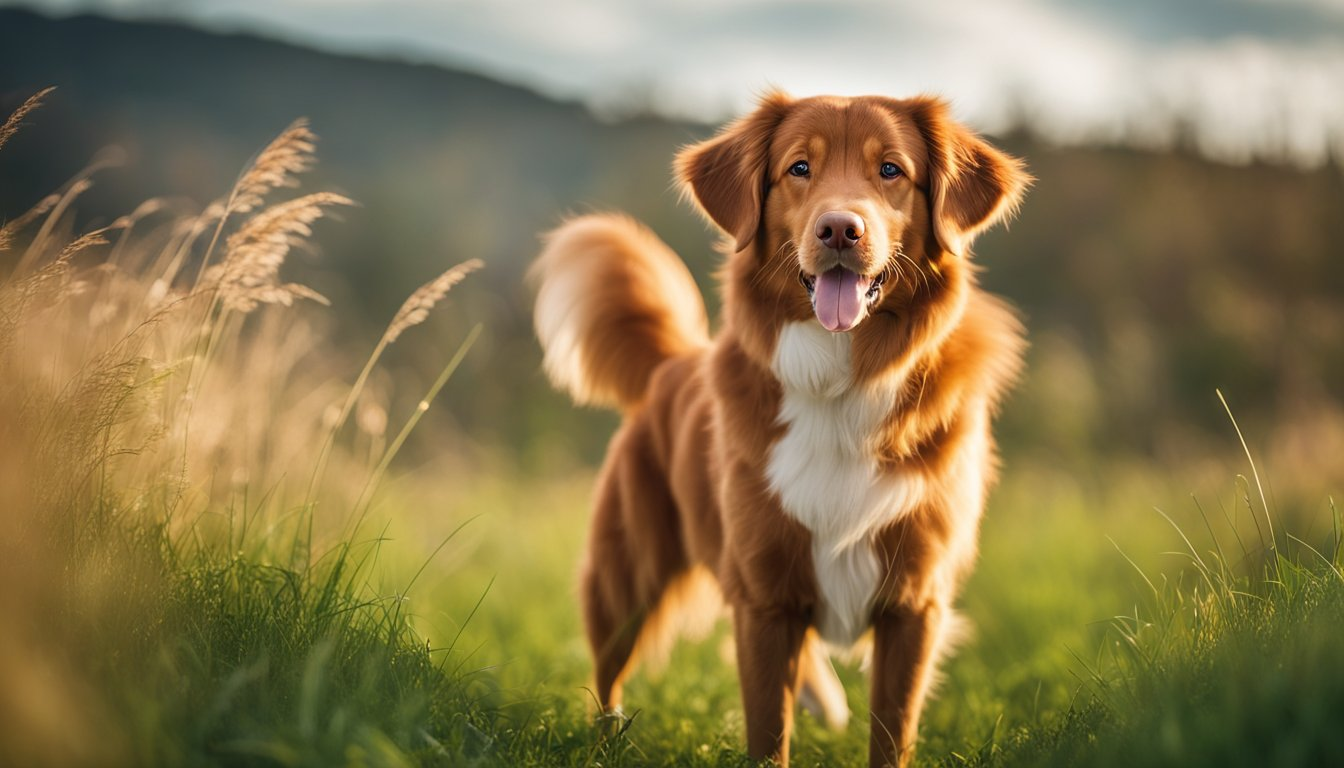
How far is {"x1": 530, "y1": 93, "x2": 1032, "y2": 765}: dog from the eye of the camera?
111 inches

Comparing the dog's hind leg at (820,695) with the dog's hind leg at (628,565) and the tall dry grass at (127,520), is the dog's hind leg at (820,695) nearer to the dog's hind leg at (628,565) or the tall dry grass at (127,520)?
the dog's hind leg at (628,565)

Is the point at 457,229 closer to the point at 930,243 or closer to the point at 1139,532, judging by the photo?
the point at 1139,532

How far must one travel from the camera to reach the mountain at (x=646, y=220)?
1081 centimetres

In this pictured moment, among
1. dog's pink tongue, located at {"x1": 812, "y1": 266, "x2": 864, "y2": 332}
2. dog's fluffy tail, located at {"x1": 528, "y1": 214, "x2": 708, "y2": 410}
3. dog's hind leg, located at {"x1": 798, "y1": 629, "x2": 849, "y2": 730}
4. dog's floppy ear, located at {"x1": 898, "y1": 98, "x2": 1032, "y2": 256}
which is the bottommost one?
dog's hind leg, located at {"x1": 798, "y1": 629, "x2": 849, "y2": 730}

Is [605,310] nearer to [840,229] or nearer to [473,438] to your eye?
[840,229]

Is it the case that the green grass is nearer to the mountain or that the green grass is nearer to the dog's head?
the dog's head

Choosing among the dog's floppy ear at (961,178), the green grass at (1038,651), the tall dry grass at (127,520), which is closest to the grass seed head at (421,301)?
the tall dry grass at (127,520)

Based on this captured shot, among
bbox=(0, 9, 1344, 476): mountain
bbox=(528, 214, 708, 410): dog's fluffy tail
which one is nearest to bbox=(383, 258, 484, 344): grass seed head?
bbox=(528, 214, 708, 410): dog's fluffy tail

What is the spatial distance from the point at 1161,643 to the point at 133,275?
12.4 ft

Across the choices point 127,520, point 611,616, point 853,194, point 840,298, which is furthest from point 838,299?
point 127,520

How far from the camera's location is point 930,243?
3.01m

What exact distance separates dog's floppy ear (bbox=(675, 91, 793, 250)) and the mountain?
2334mm

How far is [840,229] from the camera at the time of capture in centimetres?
263

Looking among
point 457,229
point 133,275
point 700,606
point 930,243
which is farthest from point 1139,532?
point 457,229
